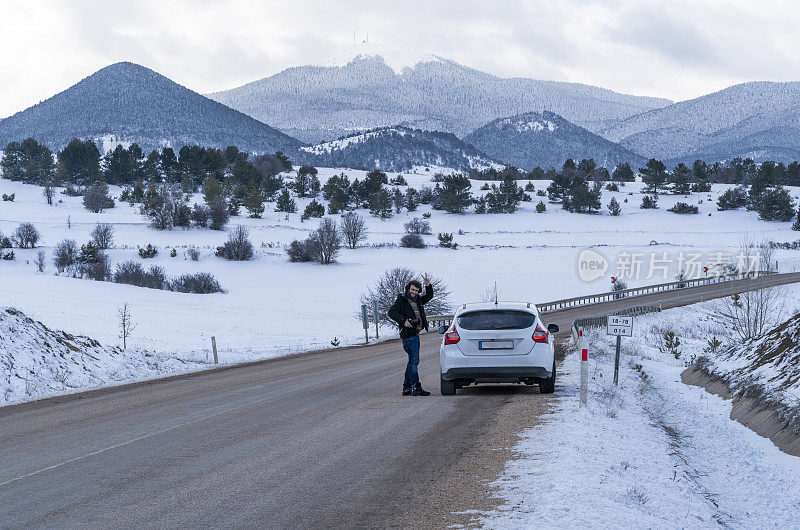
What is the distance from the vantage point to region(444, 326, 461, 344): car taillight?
43.9 ft

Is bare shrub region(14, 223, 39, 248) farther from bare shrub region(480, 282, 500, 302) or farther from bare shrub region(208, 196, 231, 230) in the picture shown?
bare shrub region(480, 282, 500, 302)

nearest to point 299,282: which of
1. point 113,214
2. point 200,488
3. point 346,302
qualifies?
point 346,302

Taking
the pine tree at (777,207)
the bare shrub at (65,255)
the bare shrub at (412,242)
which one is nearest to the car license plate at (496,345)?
the bare shrub at (65,255)

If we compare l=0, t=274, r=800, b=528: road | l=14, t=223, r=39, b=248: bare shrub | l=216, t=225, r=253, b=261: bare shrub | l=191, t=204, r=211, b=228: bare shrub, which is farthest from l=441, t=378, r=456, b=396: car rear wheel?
l=191, t=204, r=211, b=228: bare shrub

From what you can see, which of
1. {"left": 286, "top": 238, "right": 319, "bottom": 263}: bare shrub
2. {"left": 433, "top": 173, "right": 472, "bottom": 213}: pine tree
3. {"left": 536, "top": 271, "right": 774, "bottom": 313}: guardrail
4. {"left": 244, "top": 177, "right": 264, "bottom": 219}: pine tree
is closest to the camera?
{"left": 536, "top": 271, "right": 774, "bottom": 313}: guardrail

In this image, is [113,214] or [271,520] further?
[113,214]

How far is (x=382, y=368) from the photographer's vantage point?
68.3ft

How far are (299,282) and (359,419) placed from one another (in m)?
62.1

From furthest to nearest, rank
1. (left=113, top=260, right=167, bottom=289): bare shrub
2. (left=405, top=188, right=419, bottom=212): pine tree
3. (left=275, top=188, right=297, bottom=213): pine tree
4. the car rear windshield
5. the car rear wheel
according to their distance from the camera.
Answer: (left=405, top=188, right=419, bottom=212): pine tree < (left=275, top=188, right=297, bottom=213): pine tree < (left=113, top=260, right=167, bottom=289): bare shrub < the car rear wheel < the car rear windshield

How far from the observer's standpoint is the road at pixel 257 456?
641cm

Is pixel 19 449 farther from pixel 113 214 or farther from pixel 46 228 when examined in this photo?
pixel 113 214

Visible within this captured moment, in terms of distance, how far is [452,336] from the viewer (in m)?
13.4

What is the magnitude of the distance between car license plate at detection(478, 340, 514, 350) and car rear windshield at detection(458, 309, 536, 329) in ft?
0.90

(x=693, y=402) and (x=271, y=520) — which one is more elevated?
(x=271, y=520)
